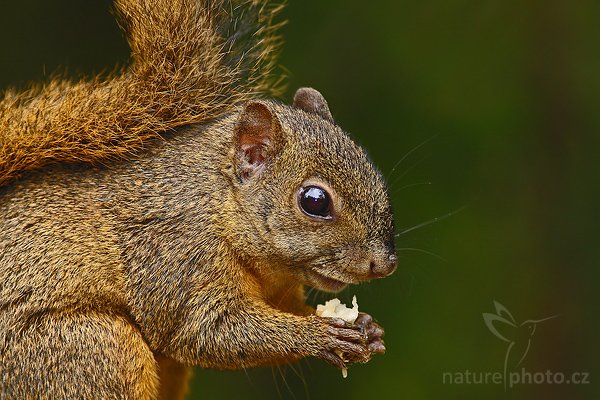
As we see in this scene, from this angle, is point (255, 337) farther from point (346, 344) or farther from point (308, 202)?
point (308, 202)

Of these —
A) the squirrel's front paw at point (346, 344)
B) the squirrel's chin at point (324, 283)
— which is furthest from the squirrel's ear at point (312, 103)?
the squirrel's front paw at point (346, 344)

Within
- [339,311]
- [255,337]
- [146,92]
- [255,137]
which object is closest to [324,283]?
[339,311]

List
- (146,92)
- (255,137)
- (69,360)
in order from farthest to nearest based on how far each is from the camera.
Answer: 1. (146,92)
2. (255,137)
3. (69,360)

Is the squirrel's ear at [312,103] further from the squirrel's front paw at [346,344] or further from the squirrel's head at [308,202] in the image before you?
the squirrel's front paw at [346,344]

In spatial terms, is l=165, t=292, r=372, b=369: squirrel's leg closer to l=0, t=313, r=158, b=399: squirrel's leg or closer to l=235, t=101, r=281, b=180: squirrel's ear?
l=0, t=313, r=158, b=399: squirrel's leg

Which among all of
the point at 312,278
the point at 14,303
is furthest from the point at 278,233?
the point at 14,303
